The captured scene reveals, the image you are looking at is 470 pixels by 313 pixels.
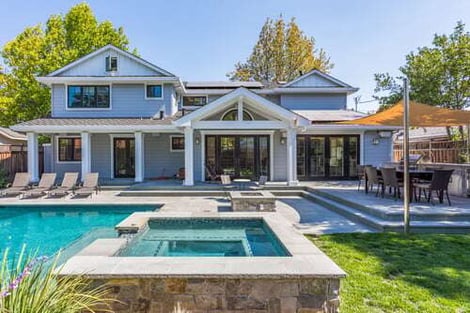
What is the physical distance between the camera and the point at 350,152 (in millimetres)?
17750

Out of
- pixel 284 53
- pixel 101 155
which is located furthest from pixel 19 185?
pixel 284 53

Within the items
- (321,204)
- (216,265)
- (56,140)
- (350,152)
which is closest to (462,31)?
(350,152)

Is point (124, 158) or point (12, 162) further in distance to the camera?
point (124, 158)

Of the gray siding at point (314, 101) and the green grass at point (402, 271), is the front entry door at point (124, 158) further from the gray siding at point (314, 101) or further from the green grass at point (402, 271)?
the green grass at point (402, 271)

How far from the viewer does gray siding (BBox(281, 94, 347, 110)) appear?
66.7 feet

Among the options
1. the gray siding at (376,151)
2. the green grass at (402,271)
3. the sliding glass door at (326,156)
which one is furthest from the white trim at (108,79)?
the green grass at (402,271)

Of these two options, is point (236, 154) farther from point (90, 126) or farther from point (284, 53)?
point (284, 53)

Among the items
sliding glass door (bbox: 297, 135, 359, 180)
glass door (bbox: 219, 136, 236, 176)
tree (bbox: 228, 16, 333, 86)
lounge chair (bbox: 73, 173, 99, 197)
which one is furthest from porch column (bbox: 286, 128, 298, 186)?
tree (bbox: 228, 16, 333, 86)

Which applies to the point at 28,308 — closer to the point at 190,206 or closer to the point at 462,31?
the point at 190,206

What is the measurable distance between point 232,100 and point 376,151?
8.82 meters

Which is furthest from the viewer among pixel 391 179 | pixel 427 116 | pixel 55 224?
pixel 427 116

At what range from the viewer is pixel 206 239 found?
23.6 ft

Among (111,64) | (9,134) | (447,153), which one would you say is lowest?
(447,153)

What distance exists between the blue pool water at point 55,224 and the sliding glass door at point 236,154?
5967 millimetres
